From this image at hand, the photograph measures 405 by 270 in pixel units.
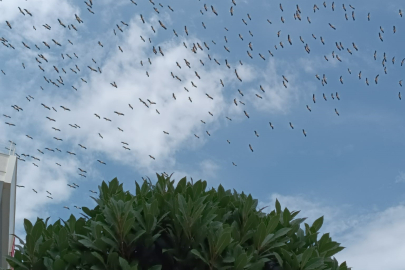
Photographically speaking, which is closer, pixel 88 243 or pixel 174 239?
pixel 88 243

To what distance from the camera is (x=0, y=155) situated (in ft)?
60.5

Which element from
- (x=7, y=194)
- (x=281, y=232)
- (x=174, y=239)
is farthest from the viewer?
(x=7, y=194)

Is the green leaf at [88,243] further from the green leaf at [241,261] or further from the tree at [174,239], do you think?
the green leaf at [241,261]

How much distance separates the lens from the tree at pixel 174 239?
17.3ft

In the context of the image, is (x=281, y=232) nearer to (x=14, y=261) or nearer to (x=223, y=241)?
(x=223, y=241)

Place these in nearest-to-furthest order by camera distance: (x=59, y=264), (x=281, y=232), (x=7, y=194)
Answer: (x=59, y=264), (x=281, y=232), (x=7, y=194)

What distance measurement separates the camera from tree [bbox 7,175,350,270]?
5.28 meters

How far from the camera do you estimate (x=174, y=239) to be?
546 centimetres

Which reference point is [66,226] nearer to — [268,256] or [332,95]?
[268,256]

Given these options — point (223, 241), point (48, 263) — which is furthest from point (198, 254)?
point (48, 263)

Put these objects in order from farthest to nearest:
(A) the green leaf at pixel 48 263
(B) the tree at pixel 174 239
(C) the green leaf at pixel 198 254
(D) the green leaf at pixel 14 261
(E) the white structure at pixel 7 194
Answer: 1. (E) the white structure at pixel 7 194
2. (D) the green leaf at pixel 14 261
3. (A) the green leaf at pixel 48 263
4. (B) the tree at pixel 174 239
5. (C) the green leaf at pixel 198 254

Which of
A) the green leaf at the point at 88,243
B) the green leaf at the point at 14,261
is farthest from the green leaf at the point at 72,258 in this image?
the green leaf at the point at 14,261

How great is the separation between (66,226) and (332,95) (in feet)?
47.6

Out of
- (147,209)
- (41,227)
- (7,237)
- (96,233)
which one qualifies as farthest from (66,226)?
(7,237)
